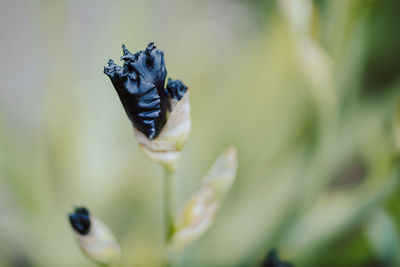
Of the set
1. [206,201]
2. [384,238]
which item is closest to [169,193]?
[206,201]

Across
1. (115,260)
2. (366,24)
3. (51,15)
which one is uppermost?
(51,15)

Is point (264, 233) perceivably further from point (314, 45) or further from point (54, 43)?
point (54, 43)

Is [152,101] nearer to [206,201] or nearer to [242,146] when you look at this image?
[206,201]

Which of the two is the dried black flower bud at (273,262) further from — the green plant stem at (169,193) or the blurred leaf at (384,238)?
the blurred leaf at (384,238)

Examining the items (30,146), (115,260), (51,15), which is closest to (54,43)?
(51,15)

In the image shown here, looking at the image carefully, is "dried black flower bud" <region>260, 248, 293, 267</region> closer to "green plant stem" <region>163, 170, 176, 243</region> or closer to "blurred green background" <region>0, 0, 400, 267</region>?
"green plant stem" <region>163, 170, 176, 243</region>
